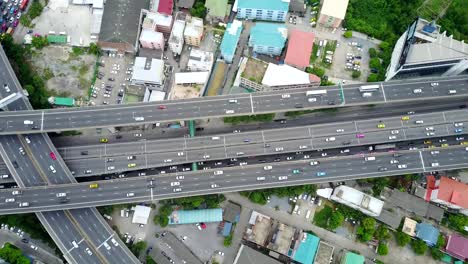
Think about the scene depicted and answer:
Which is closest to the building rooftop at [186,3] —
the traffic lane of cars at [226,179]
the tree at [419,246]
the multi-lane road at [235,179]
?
the multi-lane road at [235,179]

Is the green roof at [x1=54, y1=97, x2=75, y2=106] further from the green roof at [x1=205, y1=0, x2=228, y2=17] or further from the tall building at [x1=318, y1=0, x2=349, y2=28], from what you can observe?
the tall building at [x1=318, y1=0, x2=349, y2=28]

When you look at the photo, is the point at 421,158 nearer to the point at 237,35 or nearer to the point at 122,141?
the point at 237,35

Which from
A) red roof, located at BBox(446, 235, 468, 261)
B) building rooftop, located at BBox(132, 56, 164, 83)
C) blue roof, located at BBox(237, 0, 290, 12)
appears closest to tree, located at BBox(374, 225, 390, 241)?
red roof, located at BBox(446, 235, 468, 261)

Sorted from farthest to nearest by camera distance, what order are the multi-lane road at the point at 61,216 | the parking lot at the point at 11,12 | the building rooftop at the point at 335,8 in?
the parking lot at the point at 11,12 < the building rooftop at the point at 335,8 < the multi-lane road at the point at 61,216

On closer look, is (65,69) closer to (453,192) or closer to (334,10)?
(334,10)

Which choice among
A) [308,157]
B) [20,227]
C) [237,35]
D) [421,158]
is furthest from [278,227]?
[20,227]

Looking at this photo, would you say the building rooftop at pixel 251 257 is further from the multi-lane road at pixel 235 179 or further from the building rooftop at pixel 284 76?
the building rooftop at pixel 284 76
